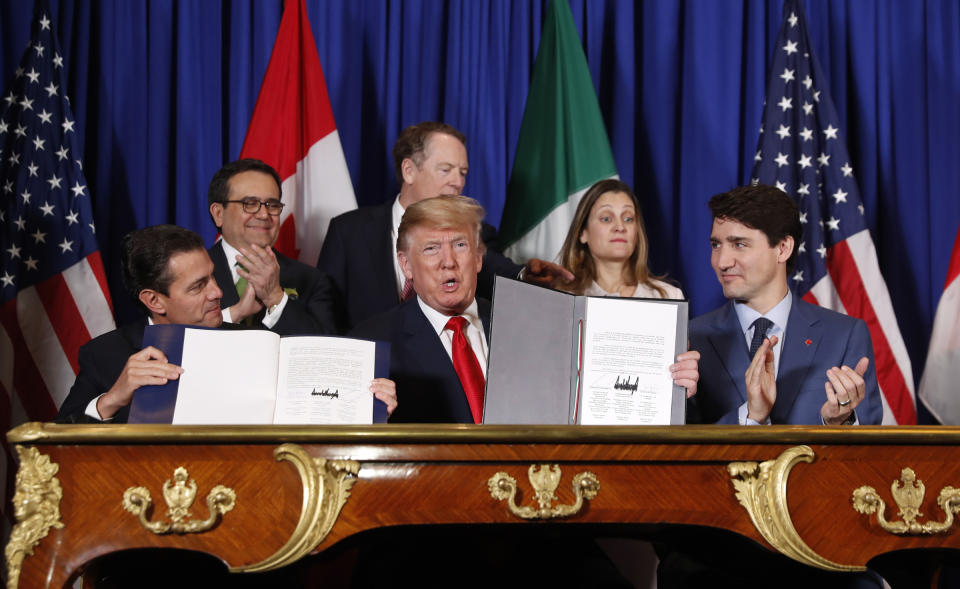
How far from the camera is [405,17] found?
15.0 feet

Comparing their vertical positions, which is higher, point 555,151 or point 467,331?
point 555,151

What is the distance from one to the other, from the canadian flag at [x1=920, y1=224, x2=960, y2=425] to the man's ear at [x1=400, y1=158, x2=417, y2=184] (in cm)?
227

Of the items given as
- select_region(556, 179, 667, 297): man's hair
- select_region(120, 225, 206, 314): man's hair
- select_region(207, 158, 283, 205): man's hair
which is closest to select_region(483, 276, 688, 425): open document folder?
select_region(120, 225, 206, 314): man's hair

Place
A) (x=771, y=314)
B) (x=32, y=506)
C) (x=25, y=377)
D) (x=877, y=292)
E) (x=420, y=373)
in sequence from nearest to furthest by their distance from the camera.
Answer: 1. (x=32, y=506)
2. (x=420, y=373)
3. (x=771, y=314)
4. (x=25, y=377)
5. (x=877, y=292)

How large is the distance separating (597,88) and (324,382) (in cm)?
285

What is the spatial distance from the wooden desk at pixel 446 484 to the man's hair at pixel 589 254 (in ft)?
5.23

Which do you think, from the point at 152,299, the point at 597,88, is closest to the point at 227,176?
the point at 152,299

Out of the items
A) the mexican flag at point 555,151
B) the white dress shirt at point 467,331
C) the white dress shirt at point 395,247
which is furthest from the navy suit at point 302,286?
the mexican flag at point 555,151

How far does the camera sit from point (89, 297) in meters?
3.84

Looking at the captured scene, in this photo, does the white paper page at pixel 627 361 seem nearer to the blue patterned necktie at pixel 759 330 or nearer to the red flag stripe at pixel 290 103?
the blue patterned necktie at pixel 759 330

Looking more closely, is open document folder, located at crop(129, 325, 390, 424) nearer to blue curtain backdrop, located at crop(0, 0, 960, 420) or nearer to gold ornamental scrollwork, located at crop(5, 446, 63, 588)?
gold ornamental scrollwork, located at crop(5, 446, 63, 588)

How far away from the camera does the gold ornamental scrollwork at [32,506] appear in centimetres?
190

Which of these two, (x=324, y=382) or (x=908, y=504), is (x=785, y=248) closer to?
(x=908, y=504)

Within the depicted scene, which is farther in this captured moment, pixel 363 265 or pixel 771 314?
pixel 363 265
